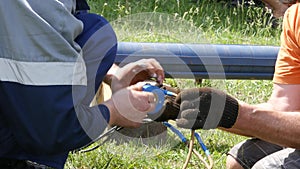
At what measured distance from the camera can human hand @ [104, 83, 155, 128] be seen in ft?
8.08

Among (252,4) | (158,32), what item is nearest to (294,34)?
(158,32)

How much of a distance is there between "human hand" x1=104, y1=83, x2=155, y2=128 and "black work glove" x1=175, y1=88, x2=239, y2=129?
0.32 metres

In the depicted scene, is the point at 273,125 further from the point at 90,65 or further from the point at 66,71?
the point at 66,71

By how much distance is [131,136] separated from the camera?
4.09 metres

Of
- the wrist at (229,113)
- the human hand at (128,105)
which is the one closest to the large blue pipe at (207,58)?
the wrist at (229,113)

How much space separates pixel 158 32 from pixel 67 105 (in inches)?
134

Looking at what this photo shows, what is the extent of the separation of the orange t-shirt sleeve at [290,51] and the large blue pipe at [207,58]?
2.09 feet

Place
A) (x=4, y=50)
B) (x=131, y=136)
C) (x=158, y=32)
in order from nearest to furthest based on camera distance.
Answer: (x=4, y=50) < (x=131, y=136) < (x=158, y=32)

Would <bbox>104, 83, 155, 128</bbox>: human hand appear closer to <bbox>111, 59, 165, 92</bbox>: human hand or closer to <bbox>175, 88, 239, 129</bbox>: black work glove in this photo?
<bbox>111, 59, 165, 92</bbox>: human hand

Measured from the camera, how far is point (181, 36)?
185 inches

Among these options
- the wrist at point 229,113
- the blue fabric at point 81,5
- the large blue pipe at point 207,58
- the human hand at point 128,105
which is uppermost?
the blue fabric at point 81,5

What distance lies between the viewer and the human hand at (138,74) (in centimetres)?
271

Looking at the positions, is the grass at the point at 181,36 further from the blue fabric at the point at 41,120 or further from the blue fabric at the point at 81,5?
the blue fabric at the point at 41,120

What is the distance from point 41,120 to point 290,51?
1.59 m
